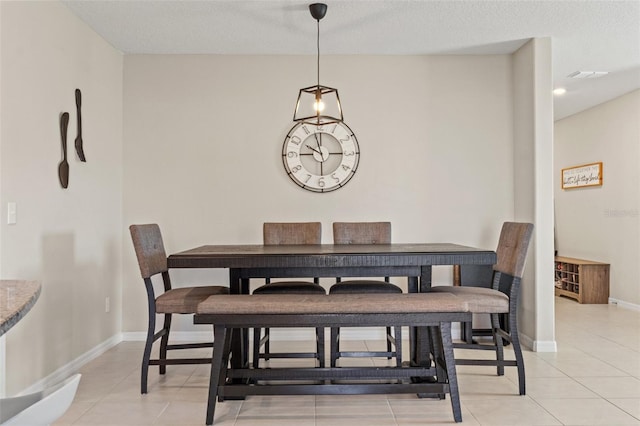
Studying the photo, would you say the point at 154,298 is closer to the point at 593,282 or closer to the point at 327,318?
the point at 327,318

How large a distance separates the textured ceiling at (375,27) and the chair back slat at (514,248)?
1512 millimetres

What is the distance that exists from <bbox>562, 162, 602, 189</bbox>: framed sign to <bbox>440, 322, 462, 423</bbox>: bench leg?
189 inches

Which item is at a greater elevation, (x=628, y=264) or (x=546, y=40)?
(x=546, y=40)

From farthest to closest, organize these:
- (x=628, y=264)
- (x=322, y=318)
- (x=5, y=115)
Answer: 1. (x=628, y=264)
2. (x=5, y=115)
3. (x=322, y=318)

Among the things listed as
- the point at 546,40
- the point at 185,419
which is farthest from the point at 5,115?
the point at 546,40

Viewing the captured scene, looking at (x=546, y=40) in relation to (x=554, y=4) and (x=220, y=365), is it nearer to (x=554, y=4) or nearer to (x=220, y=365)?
(x=554, y=4)

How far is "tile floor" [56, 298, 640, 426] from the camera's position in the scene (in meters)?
2.56

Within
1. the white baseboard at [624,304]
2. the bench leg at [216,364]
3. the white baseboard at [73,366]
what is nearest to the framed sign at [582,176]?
the white baseboard at [624,304]

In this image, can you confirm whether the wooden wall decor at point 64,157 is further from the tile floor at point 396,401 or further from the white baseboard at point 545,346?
the white baseboard at point 545,346

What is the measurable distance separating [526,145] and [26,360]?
3882 millimetres

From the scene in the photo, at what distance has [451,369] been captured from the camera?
2480mm

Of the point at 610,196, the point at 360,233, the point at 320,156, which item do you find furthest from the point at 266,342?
the point at 610,196

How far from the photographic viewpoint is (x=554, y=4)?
3355 millimetres

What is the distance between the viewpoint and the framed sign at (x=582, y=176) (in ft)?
20.7
